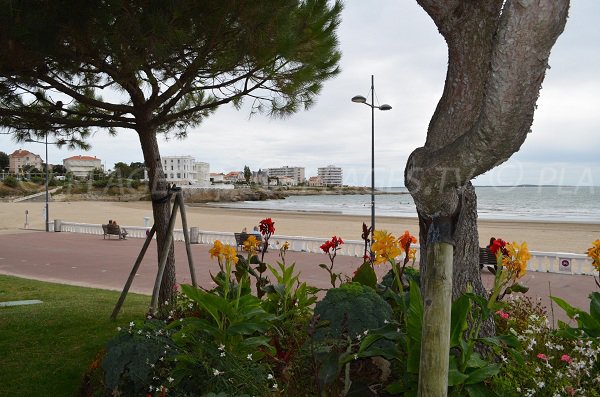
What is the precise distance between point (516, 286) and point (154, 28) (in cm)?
374

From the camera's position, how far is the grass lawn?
431cm

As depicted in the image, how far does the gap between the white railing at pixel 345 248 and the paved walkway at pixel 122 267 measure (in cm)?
38

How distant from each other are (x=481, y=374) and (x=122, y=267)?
12841mm

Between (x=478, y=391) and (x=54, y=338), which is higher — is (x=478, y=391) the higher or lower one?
the higher one

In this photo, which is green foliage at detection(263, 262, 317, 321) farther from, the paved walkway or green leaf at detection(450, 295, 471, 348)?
the paved walkway

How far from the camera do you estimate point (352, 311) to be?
3256 millimetres

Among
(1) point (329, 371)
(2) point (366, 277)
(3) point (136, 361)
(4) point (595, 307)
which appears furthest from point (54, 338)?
(4) point (595, 307)

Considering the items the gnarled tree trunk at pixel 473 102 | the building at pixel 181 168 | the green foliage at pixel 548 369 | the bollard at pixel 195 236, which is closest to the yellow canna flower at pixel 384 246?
the gnarled tree trunk at pixel 473 102

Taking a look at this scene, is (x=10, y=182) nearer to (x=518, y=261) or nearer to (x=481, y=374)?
(x=518, y=261)

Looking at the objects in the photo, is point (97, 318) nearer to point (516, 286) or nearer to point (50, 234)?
point (516, 286)

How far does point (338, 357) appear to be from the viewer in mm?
2590

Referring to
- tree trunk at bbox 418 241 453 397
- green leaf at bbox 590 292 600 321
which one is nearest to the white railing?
green leaf at bbox 590 292 600 321

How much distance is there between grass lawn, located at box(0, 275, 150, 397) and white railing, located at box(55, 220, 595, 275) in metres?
7.70

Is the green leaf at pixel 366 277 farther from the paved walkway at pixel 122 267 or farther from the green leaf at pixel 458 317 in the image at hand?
the paved walkway at pixel 122 267
